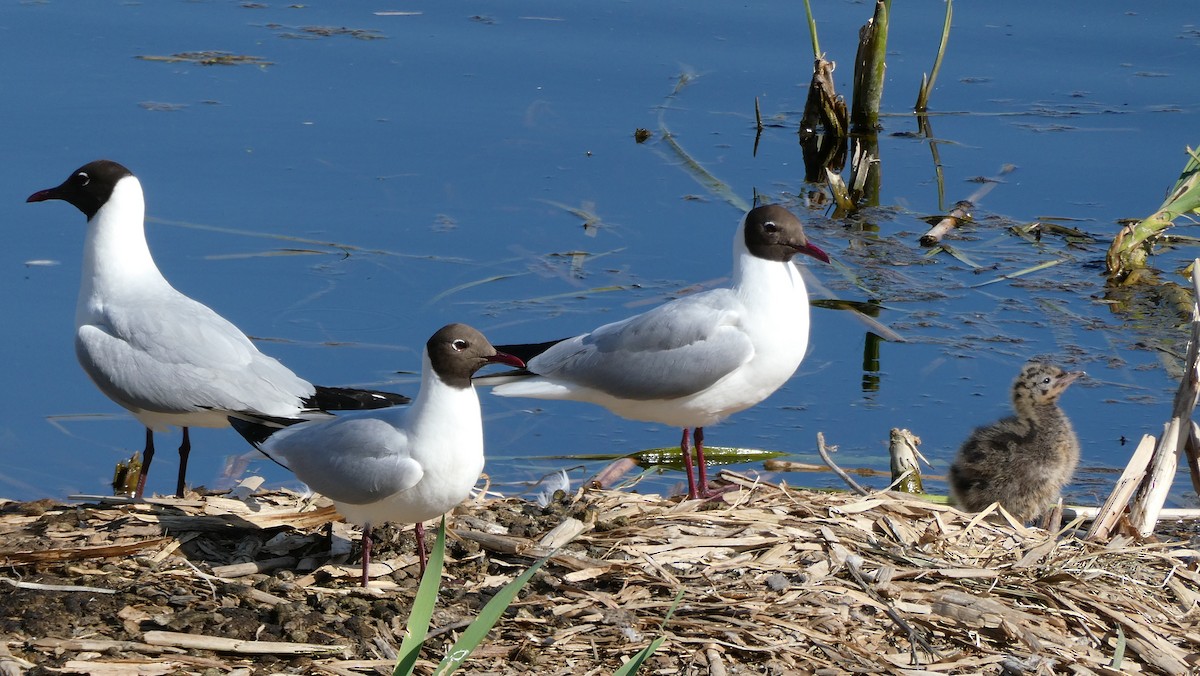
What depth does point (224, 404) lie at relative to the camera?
241 inches

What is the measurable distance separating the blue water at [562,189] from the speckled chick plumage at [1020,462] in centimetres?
67

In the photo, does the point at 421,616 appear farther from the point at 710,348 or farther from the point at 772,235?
the point at 772,235

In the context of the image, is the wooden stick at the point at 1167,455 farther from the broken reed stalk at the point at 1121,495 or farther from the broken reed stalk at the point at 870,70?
the broken reed stalk at the point at 870,70

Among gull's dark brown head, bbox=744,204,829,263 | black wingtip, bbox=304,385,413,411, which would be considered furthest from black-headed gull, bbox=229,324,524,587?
gull's dark brown head, bbox=744,204,829,263

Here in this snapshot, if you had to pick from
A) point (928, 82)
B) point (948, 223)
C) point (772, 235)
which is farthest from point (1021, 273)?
point (772, 235)

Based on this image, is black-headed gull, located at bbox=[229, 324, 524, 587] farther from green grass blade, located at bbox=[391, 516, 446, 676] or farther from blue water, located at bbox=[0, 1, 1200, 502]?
blue water, located at bbox=[0, 1, 1200, 502]

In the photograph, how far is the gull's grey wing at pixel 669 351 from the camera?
636 cm

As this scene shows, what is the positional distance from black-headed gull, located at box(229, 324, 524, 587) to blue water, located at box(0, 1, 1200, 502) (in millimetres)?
2158

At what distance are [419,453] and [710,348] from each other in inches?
66.5

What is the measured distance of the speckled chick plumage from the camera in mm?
6480

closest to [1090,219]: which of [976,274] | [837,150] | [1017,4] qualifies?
[976,274]

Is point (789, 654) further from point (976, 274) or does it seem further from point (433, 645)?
point (976, 274)

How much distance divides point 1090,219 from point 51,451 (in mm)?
6247

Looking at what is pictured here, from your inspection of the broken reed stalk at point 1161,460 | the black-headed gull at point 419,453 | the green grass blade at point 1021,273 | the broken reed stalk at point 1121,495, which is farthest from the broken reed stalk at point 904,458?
the green grass blade at point 1021,273
